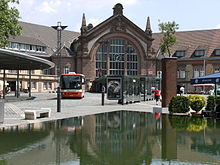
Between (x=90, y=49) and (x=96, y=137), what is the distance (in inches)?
2483

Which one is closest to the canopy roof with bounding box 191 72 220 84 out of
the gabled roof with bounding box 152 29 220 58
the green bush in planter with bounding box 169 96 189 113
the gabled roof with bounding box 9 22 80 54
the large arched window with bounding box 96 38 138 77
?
the green bush in planter with bounding box 169 96 189 113

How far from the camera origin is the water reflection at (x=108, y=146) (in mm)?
8375

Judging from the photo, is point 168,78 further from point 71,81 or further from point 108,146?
point 71,81

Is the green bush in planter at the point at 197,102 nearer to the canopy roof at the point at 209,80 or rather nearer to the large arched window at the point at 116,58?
the canopy roof at the point at 209,80

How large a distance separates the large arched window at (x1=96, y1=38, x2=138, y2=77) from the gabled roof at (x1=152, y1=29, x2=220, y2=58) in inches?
380

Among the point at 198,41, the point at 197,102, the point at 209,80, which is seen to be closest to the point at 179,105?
the point at 197,102

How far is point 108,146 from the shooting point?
10.3 metres

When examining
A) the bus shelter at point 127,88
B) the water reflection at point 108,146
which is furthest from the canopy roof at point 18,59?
the water reflection at point 108,146

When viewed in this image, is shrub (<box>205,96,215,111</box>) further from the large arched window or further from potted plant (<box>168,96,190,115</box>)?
the large arched window

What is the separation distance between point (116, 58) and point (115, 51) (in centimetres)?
157

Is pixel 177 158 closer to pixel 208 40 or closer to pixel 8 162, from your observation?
pixel 8 162

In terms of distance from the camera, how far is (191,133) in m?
12.9

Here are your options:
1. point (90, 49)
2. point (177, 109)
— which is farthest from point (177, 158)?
point (90, 49)

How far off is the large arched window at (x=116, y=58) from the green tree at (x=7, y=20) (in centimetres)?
3791
